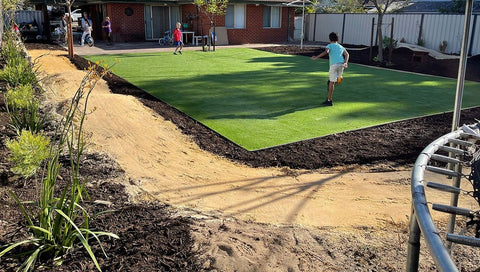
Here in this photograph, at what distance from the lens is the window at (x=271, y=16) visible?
33.8 meters

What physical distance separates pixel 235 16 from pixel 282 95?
21.4 metres

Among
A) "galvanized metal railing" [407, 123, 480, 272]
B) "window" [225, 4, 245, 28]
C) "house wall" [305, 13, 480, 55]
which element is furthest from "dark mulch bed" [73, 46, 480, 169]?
"window" [225, 4, 245, 28]

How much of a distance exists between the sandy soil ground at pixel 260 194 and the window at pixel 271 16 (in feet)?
87.8

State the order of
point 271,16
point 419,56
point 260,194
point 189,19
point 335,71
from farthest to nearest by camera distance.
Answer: point 271,16 → point 189,19 → point 419,56 → point 335,71 → point 260,194

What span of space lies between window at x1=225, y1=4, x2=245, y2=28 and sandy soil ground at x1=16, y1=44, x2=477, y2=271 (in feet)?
81.5

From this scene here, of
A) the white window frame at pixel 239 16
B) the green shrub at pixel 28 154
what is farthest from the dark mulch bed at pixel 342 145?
the white window frame at pixel 239 16

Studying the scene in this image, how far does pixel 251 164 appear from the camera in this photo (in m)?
7.25

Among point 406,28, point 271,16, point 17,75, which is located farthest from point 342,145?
point 271,16

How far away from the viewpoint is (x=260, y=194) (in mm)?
6008

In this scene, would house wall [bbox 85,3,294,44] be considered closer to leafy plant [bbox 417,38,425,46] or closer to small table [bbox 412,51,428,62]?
leafy plant [bbox 417,38,425,46]

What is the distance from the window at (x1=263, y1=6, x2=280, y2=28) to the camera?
33.8m

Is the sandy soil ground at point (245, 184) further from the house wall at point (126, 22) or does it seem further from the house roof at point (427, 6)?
the house roof at point (427, 6)

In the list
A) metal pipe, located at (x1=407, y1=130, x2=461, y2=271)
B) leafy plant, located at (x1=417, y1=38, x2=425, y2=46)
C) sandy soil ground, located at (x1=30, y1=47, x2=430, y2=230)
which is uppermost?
leafy plant, located at (x1=417, y1=38, x2=425, y2=46)

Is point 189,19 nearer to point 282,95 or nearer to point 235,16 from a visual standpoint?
point 235,16
